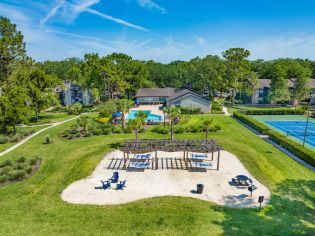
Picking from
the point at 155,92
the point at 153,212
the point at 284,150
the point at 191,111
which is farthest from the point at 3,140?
the point at 155,92

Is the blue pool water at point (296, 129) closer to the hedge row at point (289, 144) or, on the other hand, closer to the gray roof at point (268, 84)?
the hedge row at point (289, 144)

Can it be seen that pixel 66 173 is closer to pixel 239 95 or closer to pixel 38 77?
pixel 38 77

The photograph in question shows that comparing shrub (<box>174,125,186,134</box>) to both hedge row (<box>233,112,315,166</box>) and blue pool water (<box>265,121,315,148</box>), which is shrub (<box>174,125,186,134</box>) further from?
blue pool water (<box>265,121,315,148</box>)

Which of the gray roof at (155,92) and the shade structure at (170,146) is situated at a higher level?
the gray roof at (155,92)

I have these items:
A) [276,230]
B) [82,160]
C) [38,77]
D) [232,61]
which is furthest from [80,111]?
[276,230]

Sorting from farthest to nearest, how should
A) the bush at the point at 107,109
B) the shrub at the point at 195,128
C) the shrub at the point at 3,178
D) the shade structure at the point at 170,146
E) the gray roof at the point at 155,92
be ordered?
the gray roof at the point at 155,92 → the bush at the point at 107,109 → the shrub at the point at 195,128 → the shade structure at the point at 170,146 → the shrub at the point at 3,178

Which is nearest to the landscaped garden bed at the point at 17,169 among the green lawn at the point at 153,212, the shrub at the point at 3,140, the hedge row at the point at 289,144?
the green lawn at the point at 153,212

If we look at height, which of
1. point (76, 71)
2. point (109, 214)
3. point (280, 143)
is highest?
point (76, 71)
